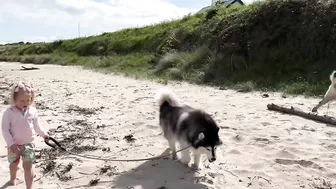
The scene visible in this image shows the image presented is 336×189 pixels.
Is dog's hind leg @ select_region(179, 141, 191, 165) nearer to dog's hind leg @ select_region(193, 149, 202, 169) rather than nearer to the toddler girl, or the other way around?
dog's hind leg @ select_region(193, 149, 202, 169)

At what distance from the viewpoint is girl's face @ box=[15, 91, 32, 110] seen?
13.0 feet

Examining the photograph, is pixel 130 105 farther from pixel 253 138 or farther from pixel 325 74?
pixel 325 74

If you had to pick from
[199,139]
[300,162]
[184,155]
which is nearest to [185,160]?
[184,155]

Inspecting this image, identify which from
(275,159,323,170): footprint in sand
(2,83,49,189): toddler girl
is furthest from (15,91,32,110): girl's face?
(275,159,323,170): footprint in sand

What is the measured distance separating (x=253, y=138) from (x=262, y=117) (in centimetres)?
146

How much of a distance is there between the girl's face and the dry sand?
3.31 ft

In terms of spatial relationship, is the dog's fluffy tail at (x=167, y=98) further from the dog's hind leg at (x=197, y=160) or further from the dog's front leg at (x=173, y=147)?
the dog's hind leg at (x=197, y=160)

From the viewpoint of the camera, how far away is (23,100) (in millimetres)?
3990

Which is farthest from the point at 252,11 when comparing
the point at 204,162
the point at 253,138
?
the point at 204,162

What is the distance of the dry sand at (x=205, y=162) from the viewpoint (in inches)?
173

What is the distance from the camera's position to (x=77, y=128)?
695 centimetres

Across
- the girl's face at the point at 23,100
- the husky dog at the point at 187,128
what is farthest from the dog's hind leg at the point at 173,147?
the girl's face at the point at 23,100

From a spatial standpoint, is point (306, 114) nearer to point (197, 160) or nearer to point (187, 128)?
point (197, 160)

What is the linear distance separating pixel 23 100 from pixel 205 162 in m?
2.50
